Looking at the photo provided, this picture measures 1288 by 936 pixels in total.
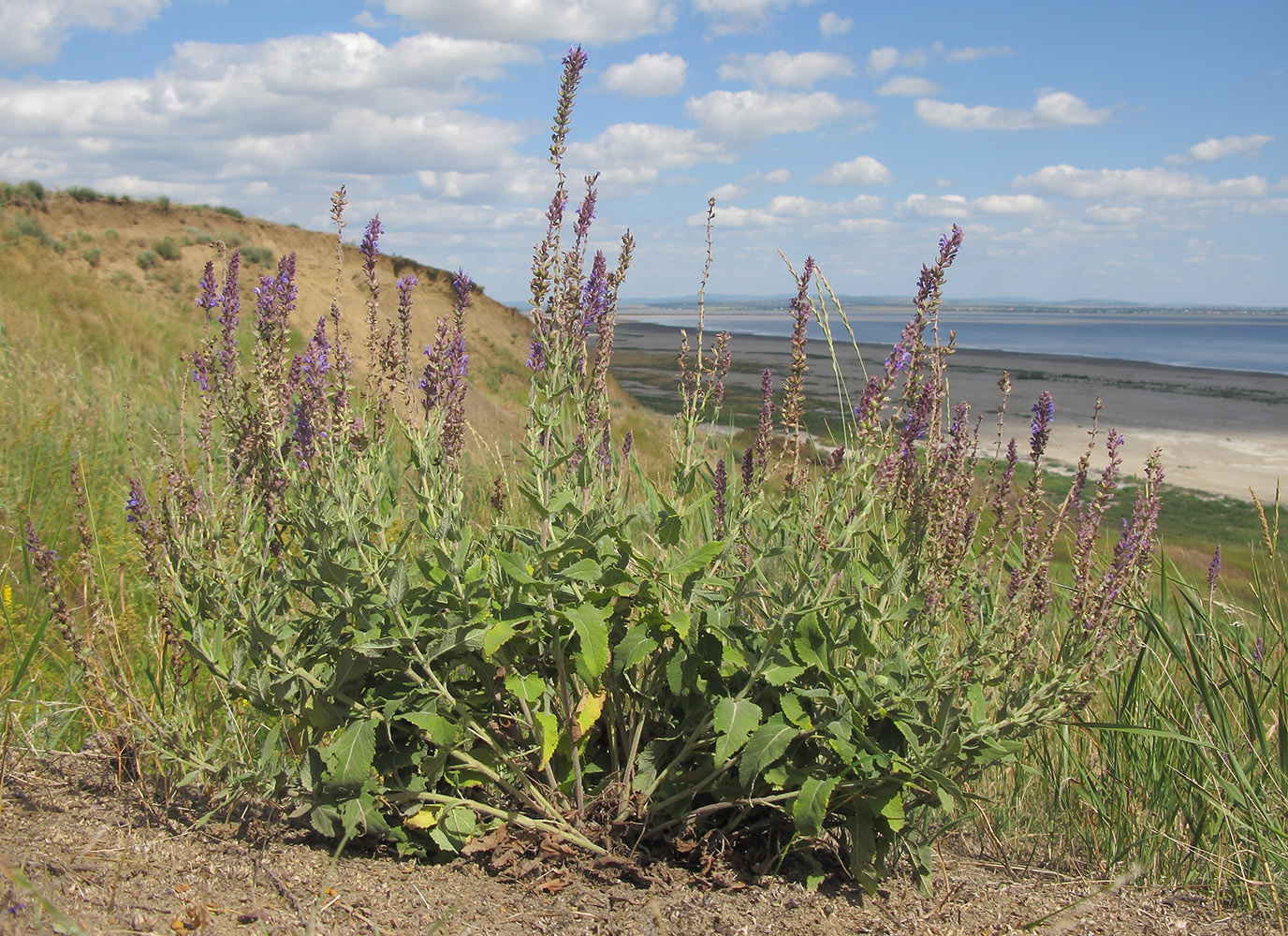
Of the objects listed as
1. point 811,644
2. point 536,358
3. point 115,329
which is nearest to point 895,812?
point 811,644

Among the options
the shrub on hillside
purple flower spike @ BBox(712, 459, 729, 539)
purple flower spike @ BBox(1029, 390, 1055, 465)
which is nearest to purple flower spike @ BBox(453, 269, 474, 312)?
purple flower spike @ BBox(712, 459, 729, 539)

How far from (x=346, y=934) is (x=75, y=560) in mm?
3046

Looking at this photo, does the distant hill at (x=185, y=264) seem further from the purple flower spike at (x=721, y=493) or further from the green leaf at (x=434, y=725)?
the green leaf at (x=434, y=725)

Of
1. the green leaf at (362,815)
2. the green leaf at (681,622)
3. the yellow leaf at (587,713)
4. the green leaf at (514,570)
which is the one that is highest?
the green leaf at (514,570)

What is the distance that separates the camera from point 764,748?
216cm

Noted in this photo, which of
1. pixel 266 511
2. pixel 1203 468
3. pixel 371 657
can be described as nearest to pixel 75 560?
pixel 266 511

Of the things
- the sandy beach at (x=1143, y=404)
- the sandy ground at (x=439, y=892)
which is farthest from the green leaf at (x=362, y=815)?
the sandy beach at (x=1143, y=404)

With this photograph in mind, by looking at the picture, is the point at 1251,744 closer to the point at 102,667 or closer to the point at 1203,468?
the point at 102,667

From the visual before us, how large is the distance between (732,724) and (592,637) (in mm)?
428

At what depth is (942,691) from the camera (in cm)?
238

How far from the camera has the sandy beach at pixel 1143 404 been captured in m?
22.5

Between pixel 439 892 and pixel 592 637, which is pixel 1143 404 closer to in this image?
pixel 592 637

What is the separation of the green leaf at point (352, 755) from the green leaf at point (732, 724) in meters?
0.89

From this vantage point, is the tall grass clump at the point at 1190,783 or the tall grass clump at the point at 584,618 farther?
the tall grass clump at the point at 1190,783
